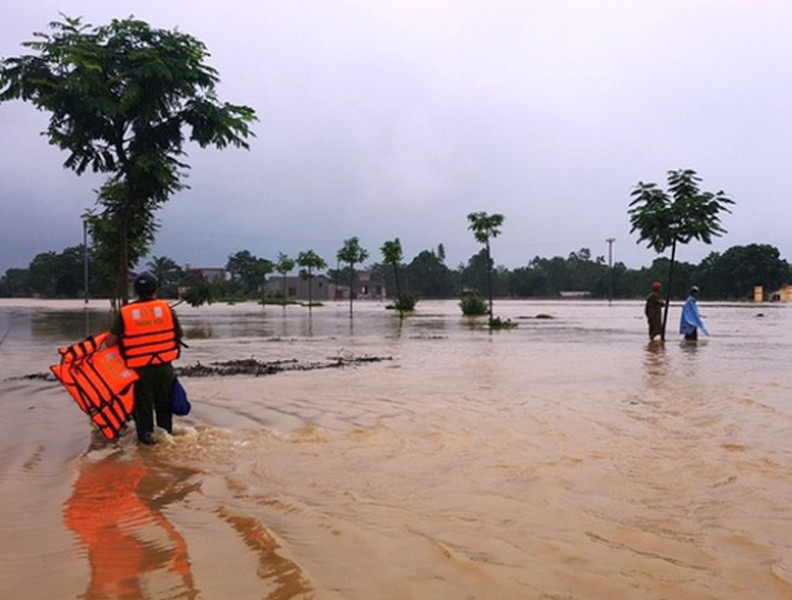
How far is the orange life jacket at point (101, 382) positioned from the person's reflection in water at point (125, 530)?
0.77 meters

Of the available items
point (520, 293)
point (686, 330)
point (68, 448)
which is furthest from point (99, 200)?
point (520, 293)

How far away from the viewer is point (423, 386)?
35.8 ft

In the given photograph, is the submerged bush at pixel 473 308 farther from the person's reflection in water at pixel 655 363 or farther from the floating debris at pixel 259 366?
the floating debris at pixel 259 366

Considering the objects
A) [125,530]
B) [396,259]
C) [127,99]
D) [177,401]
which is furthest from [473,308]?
[125,530]

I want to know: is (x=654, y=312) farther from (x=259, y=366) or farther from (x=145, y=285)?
(x=145, y=285)

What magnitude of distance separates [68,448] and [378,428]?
2966mm

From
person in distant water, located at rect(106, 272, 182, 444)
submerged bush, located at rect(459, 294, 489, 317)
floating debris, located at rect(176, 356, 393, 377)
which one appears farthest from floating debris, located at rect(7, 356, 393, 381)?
submerged bush, located at rect(459, 294, 489, 317)

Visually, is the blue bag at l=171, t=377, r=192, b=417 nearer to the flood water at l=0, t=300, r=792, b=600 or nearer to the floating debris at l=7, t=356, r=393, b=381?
the flood water at l=0, t=300, r=792, b=600

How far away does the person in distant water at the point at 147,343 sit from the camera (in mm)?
6715

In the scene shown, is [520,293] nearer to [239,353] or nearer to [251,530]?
[239,353]

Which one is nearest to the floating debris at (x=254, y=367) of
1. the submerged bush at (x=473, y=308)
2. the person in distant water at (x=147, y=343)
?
the person in distant water at (x=147, y=343)

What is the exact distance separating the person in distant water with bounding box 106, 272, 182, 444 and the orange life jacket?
0.10 meters

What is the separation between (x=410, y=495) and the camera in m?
5.16

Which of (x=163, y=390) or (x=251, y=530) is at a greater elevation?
(x=163, y=390)
